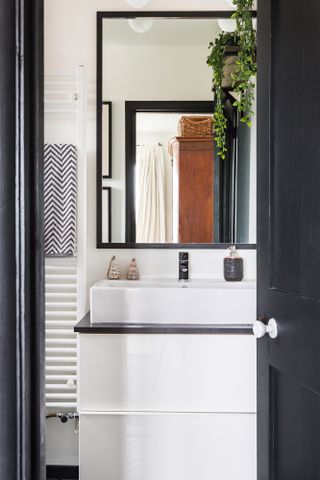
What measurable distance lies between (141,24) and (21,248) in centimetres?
170

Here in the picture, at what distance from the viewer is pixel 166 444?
152 centimetres

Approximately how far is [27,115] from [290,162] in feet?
2.10

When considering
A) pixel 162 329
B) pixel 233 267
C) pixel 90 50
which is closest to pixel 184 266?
pixel 233 267

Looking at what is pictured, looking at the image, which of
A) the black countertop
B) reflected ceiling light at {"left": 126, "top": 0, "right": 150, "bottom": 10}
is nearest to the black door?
the black countertop

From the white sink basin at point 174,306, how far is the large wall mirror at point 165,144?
0.47m

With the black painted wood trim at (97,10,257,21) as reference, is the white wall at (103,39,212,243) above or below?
below

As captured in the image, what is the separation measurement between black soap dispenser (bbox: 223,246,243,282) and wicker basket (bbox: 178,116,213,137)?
60 centimetres

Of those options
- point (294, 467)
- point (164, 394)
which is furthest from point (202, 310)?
point (294, 467)

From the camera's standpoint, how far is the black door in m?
0.87

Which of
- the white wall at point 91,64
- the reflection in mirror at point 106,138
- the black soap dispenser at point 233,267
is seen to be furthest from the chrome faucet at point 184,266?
the reflection in mirror at point 106,138

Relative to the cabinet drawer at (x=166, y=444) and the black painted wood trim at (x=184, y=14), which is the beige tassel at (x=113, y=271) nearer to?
the cabinet drawer at (x=166, y=444)

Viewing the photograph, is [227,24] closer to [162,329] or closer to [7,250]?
[162,329]

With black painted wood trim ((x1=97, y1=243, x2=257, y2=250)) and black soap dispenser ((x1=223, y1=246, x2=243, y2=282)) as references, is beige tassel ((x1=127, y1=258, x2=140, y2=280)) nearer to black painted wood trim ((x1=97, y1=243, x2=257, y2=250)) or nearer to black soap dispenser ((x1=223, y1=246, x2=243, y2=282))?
black painted wood trim ((x1=97, y1=243, x2=257, y2=250))

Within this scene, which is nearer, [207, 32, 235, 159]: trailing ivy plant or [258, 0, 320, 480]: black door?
[258, 0, 320, 480]: black door
